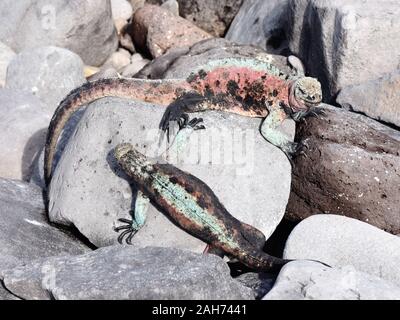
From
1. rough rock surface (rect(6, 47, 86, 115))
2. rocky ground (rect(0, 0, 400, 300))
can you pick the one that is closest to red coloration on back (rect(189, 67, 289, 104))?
rocky ground (rect(0, 0, 400, 300))

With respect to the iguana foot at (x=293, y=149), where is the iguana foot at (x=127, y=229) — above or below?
below

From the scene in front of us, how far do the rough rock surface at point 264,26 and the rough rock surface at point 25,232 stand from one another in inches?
153

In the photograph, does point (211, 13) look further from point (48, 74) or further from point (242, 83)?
point (242, 83)

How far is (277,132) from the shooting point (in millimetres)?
5668

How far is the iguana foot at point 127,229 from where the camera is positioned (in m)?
5.27

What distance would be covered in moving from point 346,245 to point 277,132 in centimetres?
115

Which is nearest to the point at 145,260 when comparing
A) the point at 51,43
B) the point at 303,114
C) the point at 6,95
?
the point at 303,114

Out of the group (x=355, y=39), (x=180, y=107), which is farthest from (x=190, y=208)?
(x=355, y=39)

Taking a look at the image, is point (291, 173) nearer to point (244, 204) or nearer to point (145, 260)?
point (244, 204)

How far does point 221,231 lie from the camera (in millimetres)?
5090

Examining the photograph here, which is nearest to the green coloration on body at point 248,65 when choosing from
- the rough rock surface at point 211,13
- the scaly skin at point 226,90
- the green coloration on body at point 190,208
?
the scaly skin at point 226,90

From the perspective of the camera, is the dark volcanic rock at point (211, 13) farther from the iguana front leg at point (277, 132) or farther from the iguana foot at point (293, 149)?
the iguana foot at point (293, 149)

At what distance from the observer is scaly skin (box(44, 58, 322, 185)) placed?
230 inches
